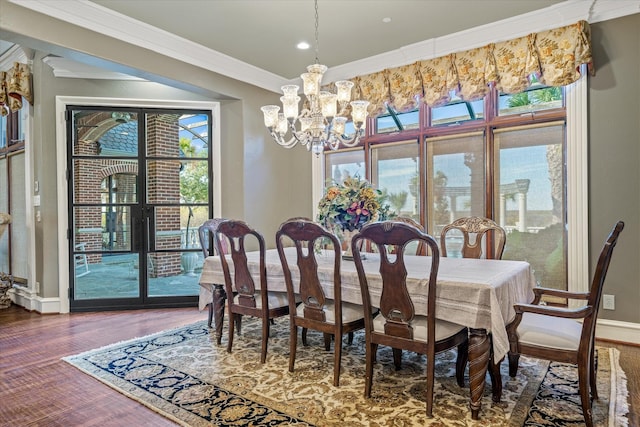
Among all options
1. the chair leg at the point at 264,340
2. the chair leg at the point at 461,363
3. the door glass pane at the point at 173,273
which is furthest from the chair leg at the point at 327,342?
the door glass pane at the point at 173,273

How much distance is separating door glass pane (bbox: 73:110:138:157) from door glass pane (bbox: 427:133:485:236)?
3528 mm

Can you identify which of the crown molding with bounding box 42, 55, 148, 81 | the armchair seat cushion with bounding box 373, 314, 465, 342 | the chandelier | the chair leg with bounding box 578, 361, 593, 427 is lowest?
the chair leg with bounding box 578, 361, 593, 427

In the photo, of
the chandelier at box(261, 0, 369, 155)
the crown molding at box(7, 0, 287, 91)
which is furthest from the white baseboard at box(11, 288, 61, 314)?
the chandelier at box(261, 0, 369, 155)

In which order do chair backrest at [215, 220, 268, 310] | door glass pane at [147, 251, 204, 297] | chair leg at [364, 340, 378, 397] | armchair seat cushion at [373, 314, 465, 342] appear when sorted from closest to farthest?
armchair seat cushion at [373, 314, 465, 342] < chair leg at [364, 340, 378, 397] < chair backrest at [215, 220, 268, 310] < door glass pane at [147, 251, 204, 297]

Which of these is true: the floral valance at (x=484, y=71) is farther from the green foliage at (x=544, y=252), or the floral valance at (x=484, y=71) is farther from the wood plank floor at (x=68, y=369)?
the wood plank floor at (x=68, y=369)

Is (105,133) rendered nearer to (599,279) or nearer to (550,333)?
(550,333)

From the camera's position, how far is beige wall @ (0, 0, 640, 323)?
10.4 feet

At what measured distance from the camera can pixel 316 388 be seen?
2.43m

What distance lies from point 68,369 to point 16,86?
344cm

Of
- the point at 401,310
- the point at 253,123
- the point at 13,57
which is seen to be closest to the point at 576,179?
the point at 401,310

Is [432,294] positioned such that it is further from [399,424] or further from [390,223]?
[399,424]

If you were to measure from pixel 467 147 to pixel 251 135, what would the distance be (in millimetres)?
2577

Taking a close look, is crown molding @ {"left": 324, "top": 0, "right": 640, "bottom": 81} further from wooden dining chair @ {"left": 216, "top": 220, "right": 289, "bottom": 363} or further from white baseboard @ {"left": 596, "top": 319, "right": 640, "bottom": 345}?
wooden dining chair @ {"left": 216, "top": 220, "right": 289, "bottom": 363}

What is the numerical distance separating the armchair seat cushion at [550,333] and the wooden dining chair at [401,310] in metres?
0.33
